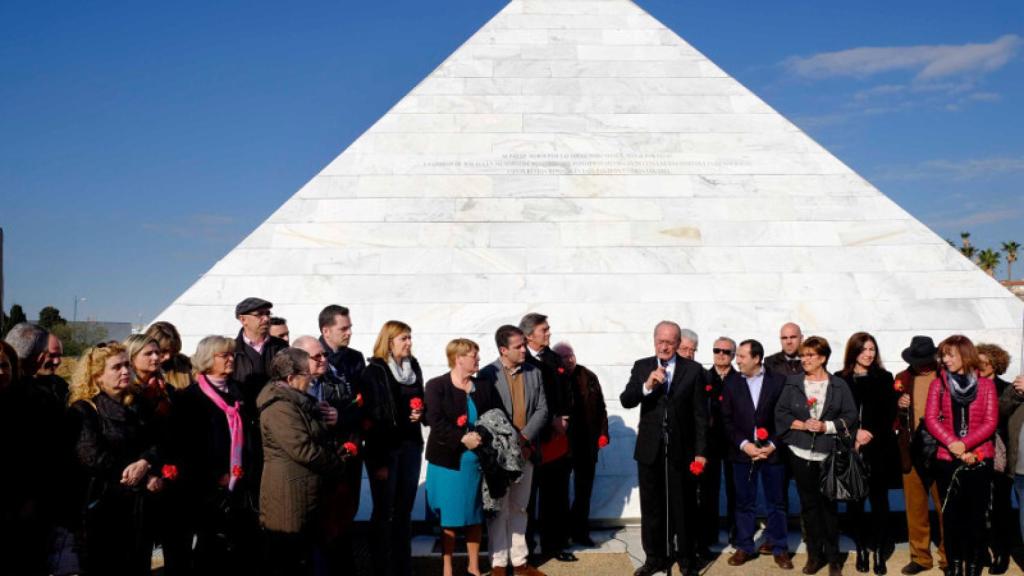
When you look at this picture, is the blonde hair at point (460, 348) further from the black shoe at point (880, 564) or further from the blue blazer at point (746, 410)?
the black shoe at point (880, 564)

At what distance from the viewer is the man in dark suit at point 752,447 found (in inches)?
253

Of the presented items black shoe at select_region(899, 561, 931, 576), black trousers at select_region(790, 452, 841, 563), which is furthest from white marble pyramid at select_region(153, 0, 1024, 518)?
black shoe at select_region(899, 561, 931, 576)

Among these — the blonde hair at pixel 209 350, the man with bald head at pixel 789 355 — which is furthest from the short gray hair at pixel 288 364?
the man with bald head at pixel 789 355

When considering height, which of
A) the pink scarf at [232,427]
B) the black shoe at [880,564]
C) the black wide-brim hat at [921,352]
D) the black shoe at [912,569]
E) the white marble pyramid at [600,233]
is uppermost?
the white marble pyramid at [600,233]

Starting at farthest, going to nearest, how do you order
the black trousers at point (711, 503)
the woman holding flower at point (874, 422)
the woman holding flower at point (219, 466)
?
1. the black trousers at point (711, 503)
2. the woman holding flower at point (874, 422)
3. the woman holding flower at point (219, 466)

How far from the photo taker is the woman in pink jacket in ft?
19.3

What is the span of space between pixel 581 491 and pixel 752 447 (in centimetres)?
141

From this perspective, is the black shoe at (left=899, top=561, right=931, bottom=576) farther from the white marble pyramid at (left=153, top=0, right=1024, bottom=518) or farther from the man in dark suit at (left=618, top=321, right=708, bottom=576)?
the white marble pyramid at (left=153, top=0, right=1024, bottom=518)

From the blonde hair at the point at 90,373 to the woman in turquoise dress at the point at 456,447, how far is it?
2008 mm

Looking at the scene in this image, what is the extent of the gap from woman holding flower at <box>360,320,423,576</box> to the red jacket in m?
3.56

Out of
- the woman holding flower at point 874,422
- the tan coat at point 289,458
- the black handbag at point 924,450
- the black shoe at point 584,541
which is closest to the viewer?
the tan coat at point 289,458

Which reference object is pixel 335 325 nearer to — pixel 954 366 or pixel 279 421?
pixel 279 421

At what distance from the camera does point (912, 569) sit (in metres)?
6.24

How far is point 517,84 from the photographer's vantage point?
35.0ft
